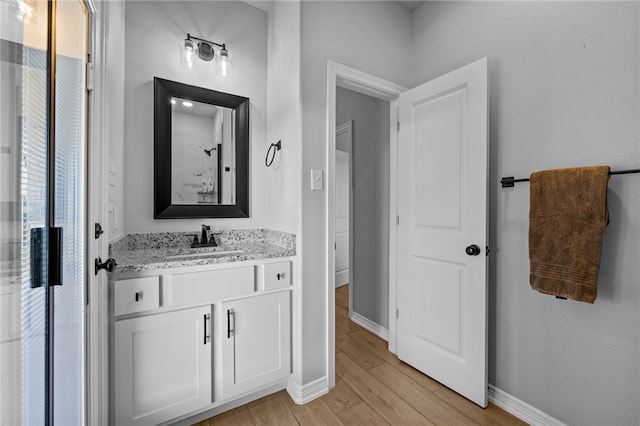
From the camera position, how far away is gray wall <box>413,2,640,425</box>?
1.23m

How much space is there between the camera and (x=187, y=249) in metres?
1.86

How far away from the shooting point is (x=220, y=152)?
6.77ft

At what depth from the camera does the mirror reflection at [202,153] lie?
191 centimetres

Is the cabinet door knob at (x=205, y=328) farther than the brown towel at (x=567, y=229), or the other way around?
the cabinet door knob at (x=205, y=328)

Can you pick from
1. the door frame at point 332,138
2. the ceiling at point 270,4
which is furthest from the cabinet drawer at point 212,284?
the ceiling at point 270,4

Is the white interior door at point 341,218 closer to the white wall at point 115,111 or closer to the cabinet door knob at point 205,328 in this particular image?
the cabinet door knob at point 205,328

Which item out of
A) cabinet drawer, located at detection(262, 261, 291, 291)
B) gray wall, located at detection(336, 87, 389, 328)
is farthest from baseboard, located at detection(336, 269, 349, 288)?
cabinet drawer, located at detection(262, 261, 291, 291)

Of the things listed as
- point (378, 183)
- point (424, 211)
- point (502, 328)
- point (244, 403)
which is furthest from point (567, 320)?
point (244, 403)

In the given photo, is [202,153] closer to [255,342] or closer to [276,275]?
[276,275]

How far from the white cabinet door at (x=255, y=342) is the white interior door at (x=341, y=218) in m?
2.48

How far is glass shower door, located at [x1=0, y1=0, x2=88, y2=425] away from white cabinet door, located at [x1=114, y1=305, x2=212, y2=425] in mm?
262

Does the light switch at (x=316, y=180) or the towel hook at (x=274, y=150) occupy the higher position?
the towel hook at (x=274, y=150)

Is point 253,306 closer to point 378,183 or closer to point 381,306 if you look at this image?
point 381,306

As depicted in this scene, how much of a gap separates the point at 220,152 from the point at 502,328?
2.25 m
